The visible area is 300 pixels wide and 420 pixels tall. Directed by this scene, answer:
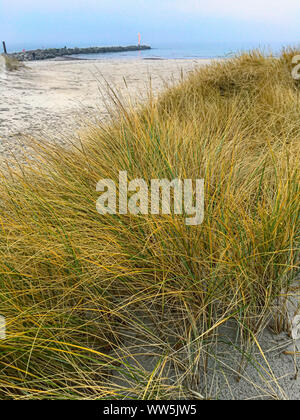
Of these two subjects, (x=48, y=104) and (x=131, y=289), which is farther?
(x=48, y=104)

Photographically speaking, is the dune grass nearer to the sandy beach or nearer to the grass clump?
the sandy beach

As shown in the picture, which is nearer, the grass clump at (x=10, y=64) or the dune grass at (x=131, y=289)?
the dune grass at (x=131, y=289)

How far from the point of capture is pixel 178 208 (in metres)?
1.20

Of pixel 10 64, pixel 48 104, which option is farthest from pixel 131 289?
pixel 10 64

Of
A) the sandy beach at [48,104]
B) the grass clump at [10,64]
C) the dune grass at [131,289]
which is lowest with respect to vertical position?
the dune grass at [131,289]

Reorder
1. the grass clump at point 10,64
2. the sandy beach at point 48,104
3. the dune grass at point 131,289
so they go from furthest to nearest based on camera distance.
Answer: the grass clump at point 10,64 → the sandy beach at point 48,104 → the dune grass at point 131,289

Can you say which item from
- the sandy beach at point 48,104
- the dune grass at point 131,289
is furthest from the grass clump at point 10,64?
the dune grass at point 131,289

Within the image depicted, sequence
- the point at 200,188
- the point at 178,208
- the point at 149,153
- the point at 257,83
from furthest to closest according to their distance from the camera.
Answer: the point at 257,83
the point at 149,153
the point at 200,188
the point at 178,208

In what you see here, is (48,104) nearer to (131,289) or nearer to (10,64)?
(131,289)

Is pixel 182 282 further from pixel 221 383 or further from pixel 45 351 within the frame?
pixel 45 351

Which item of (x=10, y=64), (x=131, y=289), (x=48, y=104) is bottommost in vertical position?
(x=131, y=289)

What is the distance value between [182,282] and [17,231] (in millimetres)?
718

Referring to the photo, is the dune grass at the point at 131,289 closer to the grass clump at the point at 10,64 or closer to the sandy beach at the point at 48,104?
the sandy beach at the point at 48,104
